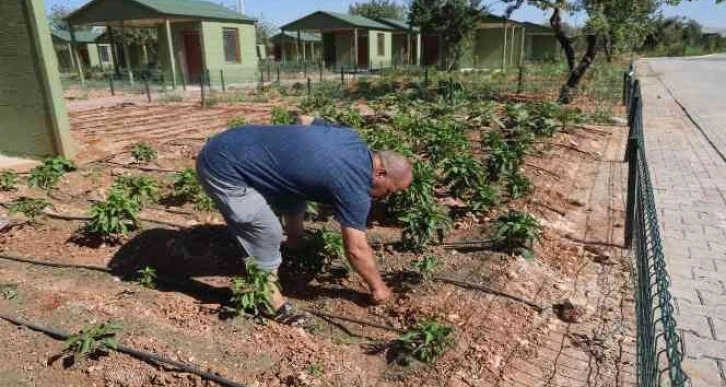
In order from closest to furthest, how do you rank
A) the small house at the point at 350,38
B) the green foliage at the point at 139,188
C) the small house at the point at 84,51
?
1. the green foliage at the point at 139,188
2. the small house at the point at 350,38
3. the small house at the point at 84,51

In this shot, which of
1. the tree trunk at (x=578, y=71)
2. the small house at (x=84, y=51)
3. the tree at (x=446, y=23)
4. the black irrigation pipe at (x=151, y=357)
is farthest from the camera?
the small house at (x=84, y=51)

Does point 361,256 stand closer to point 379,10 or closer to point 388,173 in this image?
point 388,173

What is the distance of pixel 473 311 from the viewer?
3.31m

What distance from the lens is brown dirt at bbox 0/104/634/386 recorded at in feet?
9.07

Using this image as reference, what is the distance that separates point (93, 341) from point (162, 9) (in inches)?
747

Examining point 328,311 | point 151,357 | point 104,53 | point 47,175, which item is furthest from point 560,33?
point 104,53

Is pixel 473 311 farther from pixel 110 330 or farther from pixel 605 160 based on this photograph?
pixel 605 160

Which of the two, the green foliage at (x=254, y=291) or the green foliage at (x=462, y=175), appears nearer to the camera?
the green foliage at (x=254, y=291)

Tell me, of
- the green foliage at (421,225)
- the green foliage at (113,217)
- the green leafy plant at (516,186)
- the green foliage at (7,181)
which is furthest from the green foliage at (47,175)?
the green leafy plant at (516,186)

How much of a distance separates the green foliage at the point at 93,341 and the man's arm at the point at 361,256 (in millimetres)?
1290

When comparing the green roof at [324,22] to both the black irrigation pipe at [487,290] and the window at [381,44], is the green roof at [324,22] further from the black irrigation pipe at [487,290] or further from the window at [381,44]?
the black irrigation pipe at [487,290]

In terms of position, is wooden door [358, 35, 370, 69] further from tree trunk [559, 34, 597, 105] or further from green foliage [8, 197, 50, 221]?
green foliage [8, 197, 50, 221]

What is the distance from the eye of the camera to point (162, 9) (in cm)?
1922

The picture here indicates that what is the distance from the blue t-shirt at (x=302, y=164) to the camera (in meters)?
2.80
